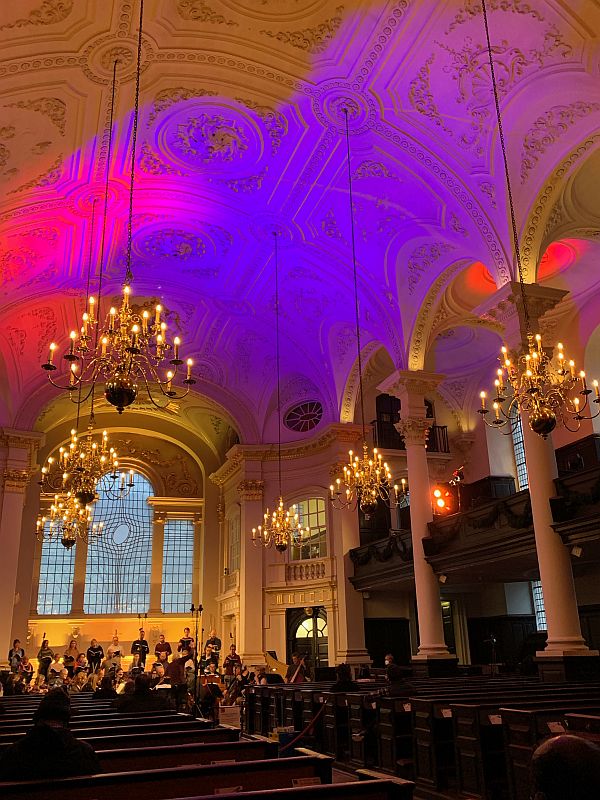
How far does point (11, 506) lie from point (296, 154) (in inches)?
519

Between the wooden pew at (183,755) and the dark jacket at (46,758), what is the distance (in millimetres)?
796

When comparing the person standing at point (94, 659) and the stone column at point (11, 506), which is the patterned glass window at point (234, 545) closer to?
the person standing at point (94, 659)

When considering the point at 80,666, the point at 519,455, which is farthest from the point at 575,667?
the point at 80,666

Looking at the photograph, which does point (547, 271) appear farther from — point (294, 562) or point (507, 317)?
point (294, 562)

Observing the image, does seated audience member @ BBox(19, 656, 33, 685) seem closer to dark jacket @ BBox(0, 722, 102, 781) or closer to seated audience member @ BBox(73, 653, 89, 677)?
seated audience member @ BBox(73, 653, 89, 677)

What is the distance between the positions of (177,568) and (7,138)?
62.6ft

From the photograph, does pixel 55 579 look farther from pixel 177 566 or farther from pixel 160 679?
pixel 160 679

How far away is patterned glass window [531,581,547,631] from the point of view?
20609mm

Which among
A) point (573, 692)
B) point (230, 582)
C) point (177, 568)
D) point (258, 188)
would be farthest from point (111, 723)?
point (177, 568)

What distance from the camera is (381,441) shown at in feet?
72.6

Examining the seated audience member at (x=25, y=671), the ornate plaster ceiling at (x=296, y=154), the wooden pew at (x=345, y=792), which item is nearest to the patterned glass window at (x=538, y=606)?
the ornate plaster ceiling at (x=296, y=154)

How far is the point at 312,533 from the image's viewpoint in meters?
22.4

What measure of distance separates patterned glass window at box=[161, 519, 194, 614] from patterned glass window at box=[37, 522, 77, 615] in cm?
359

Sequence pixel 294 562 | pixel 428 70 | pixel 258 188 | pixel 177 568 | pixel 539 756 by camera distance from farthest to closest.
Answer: pixel 177 568 → pixel 294 562 → pixel 258 188 → pixel 428 70 → pixel 539 756
